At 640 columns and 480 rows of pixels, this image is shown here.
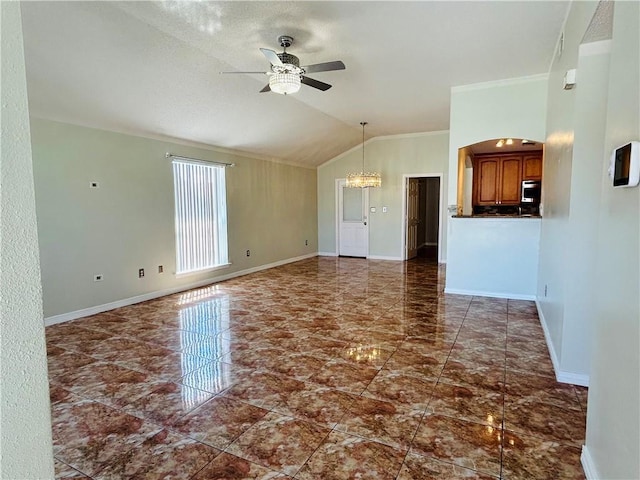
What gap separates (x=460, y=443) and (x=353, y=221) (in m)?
7.33

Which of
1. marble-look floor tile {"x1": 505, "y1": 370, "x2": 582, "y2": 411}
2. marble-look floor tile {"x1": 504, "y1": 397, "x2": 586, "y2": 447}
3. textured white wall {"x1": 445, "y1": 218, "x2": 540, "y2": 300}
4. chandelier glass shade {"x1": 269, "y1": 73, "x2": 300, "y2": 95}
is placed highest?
chandelier glass shade {"x1": 269, "y1": 73, "x2": 300, "y2": 95}

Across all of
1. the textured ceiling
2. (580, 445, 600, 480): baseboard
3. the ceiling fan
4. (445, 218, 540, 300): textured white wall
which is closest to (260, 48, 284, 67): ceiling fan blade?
the ceiling fan

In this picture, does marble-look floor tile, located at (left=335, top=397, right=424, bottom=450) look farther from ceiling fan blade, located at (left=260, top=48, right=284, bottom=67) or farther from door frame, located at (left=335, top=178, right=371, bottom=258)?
door frame, located at (left=335, top=178, right=371, bottom=258)

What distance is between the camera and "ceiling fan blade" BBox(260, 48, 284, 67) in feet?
9.29

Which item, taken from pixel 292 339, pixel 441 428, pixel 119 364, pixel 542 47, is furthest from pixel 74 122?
pixel 542 47

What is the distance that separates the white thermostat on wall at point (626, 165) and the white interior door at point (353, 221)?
7.40m

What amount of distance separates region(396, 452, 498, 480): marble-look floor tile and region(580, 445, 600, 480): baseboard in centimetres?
41

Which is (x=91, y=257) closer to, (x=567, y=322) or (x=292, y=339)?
(x=292, y=339)

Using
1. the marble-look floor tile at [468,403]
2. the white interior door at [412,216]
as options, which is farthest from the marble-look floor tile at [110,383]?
the white interior door at [412,216]

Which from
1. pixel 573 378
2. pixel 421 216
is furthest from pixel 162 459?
pixel 421 216

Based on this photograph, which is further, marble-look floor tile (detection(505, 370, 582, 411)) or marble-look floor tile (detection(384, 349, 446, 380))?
marble-look floor tile (detection(384, 349, 446, 380))

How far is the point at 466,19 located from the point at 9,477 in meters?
3.84

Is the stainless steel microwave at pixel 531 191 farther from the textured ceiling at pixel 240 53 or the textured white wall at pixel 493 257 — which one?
the textured ceiling at pixel 240 53

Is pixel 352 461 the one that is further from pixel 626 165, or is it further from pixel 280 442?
pixel 626 165
